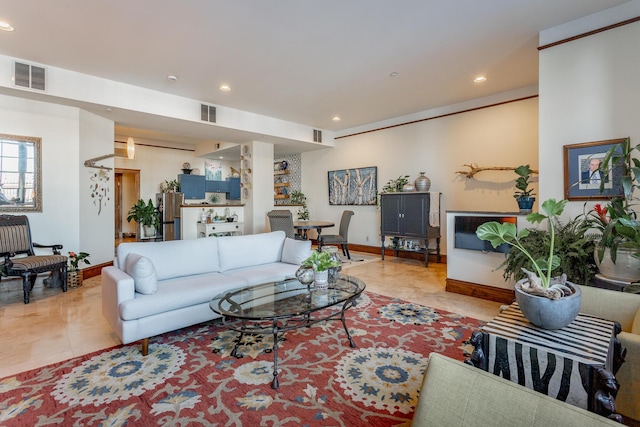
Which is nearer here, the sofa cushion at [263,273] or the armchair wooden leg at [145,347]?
the armchair wooden leg at [145,347]

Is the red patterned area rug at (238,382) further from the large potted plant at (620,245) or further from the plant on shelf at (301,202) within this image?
the plant on shelf at (301,202)

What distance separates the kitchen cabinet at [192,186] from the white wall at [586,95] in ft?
27.4

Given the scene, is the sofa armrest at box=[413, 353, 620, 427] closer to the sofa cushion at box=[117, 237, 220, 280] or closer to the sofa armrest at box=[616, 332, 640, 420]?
the sofa armrest at box=[616, 332, 640, 420]

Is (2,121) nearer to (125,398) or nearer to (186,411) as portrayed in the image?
(125,398)

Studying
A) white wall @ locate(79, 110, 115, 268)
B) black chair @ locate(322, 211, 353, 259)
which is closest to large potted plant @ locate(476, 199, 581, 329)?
black chair @ locate(322, 211, 353, 259)

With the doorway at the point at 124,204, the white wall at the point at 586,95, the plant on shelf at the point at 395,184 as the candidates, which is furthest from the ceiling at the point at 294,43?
the doorway at the point at 124,204

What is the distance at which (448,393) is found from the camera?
891mm

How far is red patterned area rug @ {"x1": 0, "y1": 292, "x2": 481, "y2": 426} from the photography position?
168 centimetres

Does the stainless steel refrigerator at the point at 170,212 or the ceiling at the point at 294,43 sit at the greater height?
the ceiling at the point at 294,43

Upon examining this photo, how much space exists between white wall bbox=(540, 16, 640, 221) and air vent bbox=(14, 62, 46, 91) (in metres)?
6.00

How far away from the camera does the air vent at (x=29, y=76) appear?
12.4ft

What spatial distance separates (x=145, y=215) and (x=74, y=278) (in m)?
4.53

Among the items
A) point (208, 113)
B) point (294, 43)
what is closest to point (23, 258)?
point (208, 113)

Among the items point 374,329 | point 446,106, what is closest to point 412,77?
point 446,106
